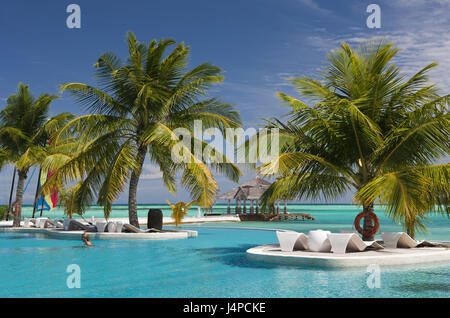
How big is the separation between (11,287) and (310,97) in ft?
28.8

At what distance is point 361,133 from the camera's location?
431 inches

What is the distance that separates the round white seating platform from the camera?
923cm

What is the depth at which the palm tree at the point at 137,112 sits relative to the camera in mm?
15992

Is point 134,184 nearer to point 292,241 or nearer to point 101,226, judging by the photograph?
point 101,226

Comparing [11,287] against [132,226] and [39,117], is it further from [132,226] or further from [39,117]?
[39,117]

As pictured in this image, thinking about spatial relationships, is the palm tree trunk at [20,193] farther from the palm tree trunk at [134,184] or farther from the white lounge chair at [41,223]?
the palm tree trunk at [134,184]

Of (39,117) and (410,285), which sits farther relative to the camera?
(39,117)

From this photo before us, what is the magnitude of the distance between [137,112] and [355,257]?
34.9ft

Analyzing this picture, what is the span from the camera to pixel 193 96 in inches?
669

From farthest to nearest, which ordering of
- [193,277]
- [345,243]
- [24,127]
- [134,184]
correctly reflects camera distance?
[24,127] → [134,184] → [345,243] → [193,277]

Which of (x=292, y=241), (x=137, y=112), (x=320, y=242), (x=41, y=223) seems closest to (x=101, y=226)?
(x=137, y=112)

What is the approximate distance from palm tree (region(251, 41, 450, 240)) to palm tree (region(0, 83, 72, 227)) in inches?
555

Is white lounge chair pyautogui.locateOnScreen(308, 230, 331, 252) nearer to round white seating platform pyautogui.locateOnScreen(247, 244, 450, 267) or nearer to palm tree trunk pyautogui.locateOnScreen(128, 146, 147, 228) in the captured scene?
round white seating platform pyautogui.locateOnScreen(247, 244, 450, 267)
